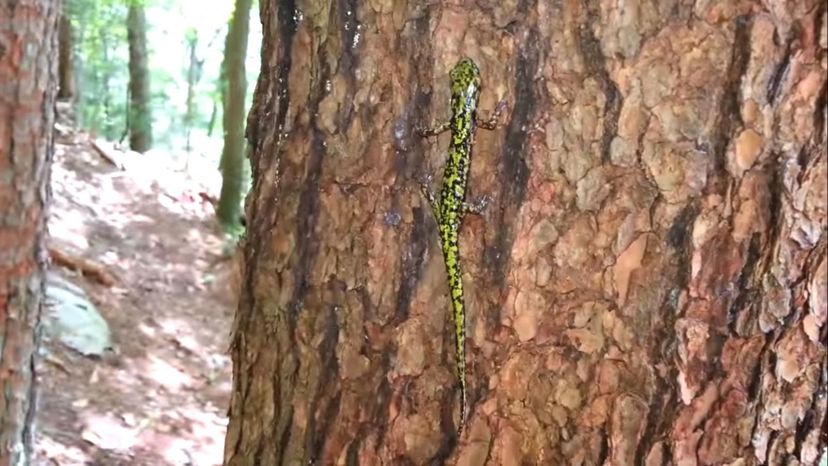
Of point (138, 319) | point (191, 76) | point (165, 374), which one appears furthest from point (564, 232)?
point (191, 76)

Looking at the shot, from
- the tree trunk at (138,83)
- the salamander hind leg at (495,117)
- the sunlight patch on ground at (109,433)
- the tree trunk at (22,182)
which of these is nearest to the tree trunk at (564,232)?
the salamander hind leg at (495,117)

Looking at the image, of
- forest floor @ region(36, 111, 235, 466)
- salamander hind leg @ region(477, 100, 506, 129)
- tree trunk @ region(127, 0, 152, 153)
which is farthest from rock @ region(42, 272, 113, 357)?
tree trunk @ region(127, 0, 152, 153)

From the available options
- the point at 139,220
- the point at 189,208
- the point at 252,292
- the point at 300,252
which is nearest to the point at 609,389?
the point at 300,252

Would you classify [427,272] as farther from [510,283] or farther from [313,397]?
[313,397]

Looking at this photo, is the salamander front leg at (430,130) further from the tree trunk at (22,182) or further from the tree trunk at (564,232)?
the tree trunk at (22,182)

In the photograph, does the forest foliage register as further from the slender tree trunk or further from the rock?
the rock
